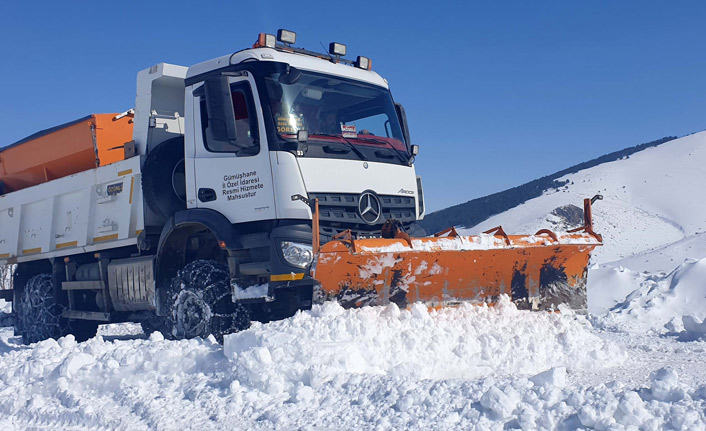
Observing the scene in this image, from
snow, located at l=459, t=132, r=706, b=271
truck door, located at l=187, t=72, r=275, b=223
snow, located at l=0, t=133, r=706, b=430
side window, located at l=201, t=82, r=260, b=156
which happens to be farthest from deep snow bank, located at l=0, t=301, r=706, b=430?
snow, located at l=459, t=132, r=706, b=271

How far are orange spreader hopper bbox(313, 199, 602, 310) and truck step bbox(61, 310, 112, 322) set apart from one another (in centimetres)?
366

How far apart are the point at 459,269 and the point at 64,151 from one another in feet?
18.3

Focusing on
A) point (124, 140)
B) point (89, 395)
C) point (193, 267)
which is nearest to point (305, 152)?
point (193, 267)

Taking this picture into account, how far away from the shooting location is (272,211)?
6137mm

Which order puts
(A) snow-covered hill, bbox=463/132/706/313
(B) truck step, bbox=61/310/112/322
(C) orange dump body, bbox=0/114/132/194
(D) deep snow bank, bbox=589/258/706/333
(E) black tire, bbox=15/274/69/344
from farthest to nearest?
(A) snow-covered hill, bbox=463/132/706/313 → (E) black tire, bbox=15/274/69/344 → (D) deep snow bank, bbox=589/258/706/333 → (C) orange dump body, bbox=0/114/132/194 → (B) truck step, bbox=61/310/112/322

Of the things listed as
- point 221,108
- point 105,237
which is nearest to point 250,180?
point 221,108

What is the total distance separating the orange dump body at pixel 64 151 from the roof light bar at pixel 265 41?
2451 millimetres

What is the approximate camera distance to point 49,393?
212 inches

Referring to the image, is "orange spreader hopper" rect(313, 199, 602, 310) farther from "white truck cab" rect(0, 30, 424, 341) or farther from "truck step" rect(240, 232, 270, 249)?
"truck step" rect(240, 232, 270, 249)

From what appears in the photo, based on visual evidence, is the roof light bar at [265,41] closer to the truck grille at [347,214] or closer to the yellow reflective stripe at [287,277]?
the truck grille at [347,214]

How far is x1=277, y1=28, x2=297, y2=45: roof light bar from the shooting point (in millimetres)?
7086

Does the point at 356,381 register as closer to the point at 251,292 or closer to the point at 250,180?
the point at 251,292

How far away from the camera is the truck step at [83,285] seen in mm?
8248

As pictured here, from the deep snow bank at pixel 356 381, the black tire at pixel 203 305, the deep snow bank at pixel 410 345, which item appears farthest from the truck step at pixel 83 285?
the deep snow bank at pixel 410 345
